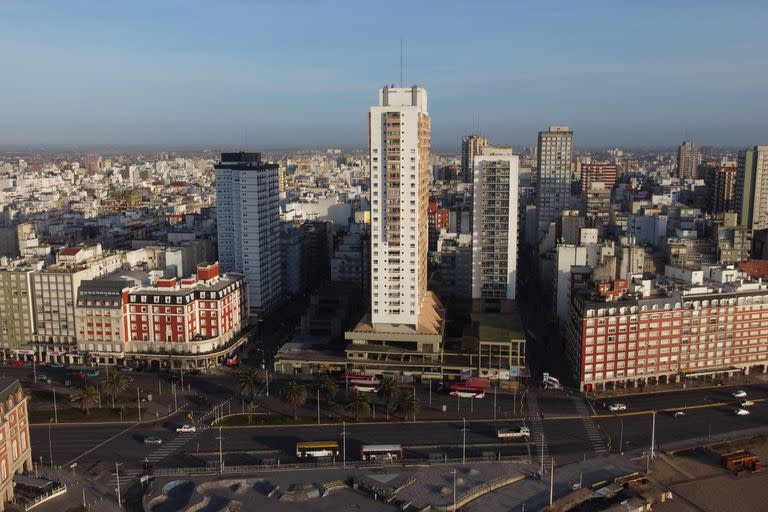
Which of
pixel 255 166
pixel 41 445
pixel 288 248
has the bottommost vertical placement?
pixel 41 445

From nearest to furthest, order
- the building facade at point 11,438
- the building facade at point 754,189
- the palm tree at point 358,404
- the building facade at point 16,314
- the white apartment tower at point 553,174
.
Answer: the building facade at point 11,438 < the palm tree at point 358,404 < the building facade at point 16,314 < the building facade at point 754,189 < the white apartment tower at point 553,174

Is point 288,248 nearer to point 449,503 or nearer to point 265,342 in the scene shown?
point 265,342

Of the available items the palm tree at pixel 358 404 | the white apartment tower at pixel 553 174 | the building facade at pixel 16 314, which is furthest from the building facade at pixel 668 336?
the white apartment tower at pixel 553 174

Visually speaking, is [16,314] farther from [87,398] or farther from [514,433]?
[514,433]

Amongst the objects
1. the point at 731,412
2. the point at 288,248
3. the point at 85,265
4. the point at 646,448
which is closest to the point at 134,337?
the point at 85,265

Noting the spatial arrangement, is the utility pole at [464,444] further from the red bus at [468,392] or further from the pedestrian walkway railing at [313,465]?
the red bus at [468,392]
